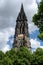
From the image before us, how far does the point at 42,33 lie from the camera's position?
24.4 m

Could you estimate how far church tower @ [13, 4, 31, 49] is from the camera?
139375mm

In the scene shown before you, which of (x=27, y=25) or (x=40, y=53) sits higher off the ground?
(x=27, y=25)

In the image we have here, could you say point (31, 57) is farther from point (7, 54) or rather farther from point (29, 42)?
point (29, 42)

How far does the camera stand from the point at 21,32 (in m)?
145

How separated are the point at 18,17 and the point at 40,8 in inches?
4953

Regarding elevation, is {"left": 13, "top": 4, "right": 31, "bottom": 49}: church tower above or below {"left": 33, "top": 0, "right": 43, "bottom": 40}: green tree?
above

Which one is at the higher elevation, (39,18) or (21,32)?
(21,32)

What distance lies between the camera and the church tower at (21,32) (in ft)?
457

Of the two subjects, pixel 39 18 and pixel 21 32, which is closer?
pixel 39 18

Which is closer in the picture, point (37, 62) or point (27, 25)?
point (37, 62)

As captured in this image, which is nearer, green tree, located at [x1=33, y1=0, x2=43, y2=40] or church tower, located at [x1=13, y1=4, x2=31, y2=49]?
green tree, located at [x1=33, y1=0, x2=43, y2=40]

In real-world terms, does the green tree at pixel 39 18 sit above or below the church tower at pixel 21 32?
below

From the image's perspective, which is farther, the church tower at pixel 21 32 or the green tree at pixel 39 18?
the church tower at pixel 21 32

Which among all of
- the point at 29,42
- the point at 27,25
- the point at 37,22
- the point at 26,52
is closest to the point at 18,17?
the point at 27,25
